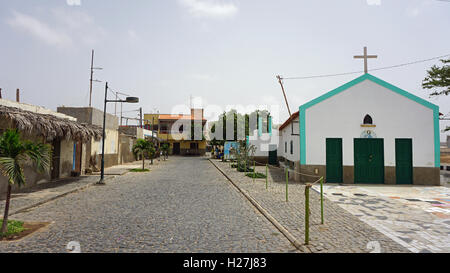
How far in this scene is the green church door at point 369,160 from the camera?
13.0 metres

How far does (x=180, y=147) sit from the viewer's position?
50.7 meters

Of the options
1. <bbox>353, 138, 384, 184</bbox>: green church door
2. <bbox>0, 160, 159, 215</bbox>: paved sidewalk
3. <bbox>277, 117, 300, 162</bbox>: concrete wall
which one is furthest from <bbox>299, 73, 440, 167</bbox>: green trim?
<bbox>0, 160, 159, 215</bbox>: paved sidewalk

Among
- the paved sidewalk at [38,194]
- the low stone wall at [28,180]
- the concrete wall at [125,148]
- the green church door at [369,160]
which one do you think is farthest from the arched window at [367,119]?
the concrete wall at [125,148]

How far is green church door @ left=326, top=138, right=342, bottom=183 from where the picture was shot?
43.0 feet

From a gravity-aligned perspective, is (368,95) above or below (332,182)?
above

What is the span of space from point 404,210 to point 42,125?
12.8 m

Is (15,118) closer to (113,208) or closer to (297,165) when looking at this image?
(113,208)

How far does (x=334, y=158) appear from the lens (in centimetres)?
1312

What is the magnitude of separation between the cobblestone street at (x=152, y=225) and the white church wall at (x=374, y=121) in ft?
19.0

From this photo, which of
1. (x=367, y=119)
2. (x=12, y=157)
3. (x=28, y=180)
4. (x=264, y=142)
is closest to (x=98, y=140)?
(x=28, y=180)

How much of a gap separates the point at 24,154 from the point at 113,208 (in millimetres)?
2931

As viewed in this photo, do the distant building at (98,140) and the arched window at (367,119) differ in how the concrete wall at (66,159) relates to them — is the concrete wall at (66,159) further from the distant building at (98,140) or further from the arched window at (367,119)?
the arched window at (367,119)

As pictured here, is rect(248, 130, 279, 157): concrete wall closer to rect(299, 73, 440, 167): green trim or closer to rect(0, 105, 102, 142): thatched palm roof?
rect(299, 73, 440, 167): green trim
